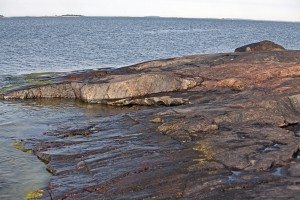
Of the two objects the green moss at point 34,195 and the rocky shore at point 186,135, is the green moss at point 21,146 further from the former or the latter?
the green moss at point 34,195

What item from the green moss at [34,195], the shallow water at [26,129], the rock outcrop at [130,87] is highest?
the rock outcrop at [130,87]

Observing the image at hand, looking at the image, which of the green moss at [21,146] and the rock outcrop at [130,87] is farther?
the rock outcrop at [130,87]

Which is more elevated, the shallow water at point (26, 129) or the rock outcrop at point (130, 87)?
the rock outcrop at point (130, 87)

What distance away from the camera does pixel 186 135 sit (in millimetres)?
22078

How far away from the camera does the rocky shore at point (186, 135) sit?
16359 mm

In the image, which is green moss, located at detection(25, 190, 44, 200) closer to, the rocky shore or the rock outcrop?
the rocky shore

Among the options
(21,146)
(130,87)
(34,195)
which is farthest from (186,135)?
(130,87)

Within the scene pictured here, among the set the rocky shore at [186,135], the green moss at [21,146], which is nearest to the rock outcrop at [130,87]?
the rocky shore at [186,135]

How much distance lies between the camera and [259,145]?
19719mm

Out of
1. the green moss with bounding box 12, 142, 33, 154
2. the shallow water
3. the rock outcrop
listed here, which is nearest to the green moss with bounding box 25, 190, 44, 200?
the shallow water

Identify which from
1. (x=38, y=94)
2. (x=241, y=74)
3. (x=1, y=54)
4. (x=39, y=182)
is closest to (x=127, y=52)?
(x=1, y=54)

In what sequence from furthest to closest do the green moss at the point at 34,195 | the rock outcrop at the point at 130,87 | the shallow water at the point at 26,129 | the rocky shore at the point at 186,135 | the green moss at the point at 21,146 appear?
the rock outcrop at the point at 130,87
the green moss at the point at 21,146
the shallow water at the point at 26,129
the green moss at the point at 34,195
the rocky shore at the point at 186,135

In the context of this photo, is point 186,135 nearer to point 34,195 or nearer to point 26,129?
point 34,195

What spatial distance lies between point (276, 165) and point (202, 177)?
3.22 m
